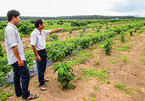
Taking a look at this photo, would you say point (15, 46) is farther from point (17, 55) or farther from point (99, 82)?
point (99, 82)

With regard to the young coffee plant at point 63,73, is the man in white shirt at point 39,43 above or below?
above

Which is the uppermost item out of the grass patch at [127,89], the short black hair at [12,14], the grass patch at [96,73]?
the short black hair at [12,14]

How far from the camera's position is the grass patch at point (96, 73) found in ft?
12.2

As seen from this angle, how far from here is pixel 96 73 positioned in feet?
12.9

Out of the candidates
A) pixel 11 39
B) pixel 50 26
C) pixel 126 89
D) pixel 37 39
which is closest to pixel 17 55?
pixel 11 39

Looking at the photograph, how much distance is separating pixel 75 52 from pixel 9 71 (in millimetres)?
3224

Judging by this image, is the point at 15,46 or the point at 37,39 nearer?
the point at 15,46

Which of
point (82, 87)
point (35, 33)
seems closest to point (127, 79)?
point (82, 87)

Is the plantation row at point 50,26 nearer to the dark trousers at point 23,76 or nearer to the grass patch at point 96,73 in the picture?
the grass patch at point 96,73

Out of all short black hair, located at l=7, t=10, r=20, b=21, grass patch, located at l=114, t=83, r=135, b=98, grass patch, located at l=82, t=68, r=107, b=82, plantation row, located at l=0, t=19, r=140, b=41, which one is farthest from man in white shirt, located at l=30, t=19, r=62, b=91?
plantation row, located at l=0, t=19, r=140, b=41

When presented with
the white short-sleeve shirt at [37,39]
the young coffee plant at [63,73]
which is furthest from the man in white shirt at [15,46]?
the young coffee plant at [63,73]

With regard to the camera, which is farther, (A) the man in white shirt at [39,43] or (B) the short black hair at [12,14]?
(A) the man in white shirt at [39,43]

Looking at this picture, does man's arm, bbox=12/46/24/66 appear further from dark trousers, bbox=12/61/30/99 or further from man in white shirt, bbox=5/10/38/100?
dark trousers, bbox=12/61/30/99

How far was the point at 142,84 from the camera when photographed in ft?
11.0
